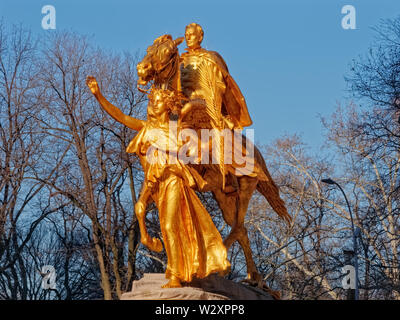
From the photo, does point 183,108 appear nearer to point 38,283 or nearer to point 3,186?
point 3,186

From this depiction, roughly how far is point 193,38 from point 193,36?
0.03m

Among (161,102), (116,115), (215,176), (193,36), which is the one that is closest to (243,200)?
(215,176)

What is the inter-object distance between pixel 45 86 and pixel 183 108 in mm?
11953

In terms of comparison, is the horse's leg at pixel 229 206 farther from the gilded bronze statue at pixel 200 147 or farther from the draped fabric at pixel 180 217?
the draped fabric at pixel 180 217

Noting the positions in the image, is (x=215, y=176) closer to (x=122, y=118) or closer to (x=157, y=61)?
(x=122, y=118)

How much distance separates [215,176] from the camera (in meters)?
10.7

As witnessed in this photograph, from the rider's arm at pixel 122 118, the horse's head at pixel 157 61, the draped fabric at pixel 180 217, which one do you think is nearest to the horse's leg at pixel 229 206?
the draped fabric at pixel 180 217

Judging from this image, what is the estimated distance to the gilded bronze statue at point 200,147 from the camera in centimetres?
959

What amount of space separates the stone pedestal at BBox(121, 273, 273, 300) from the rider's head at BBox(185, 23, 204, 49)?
3.47 metres
